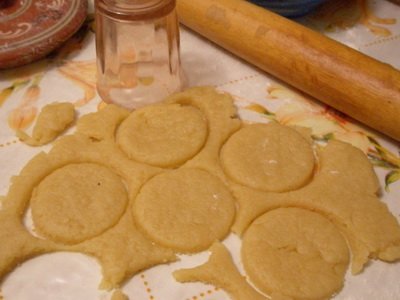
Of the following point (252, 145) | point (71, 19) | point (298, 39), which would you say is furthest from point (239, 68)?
point (71, 19)

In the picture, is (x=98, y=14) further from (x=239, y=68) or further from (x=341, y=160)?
(x=341, y=160)

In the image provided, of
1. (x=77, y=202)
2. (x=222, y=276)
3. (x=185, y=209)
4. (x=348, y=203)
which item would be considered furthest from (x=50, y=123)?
(x=348, y=203)

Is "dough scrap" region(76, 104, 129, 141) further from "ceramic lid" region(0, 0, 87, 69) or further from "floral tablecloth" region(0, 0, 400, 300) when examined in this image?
"ceramic lid" region(0, 0, 87, 69)

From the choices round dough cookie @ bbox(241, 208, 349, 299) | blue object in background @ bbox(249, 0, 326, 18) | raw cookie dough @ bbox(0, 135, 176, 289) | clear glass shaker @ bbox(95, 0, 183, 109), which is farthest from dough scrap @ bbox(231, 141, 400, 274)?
blue object in background @ bbox(249, 0, 326, 18)

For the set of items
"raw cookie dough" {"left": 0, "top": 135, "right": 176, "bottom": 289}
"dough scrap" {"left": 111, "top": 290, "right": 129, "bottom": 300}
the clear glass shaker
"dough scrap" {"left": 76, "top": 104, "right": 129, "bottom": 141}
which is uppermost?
the clear glass shaker

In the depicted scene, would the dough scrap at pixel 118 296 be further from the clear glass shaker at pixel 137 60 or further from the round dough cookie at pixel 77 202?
the clear glass shaker at pixel 137 60

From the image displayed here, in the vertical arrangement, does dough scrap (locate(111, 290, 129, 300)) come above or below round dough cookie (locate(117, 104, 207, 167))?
below
